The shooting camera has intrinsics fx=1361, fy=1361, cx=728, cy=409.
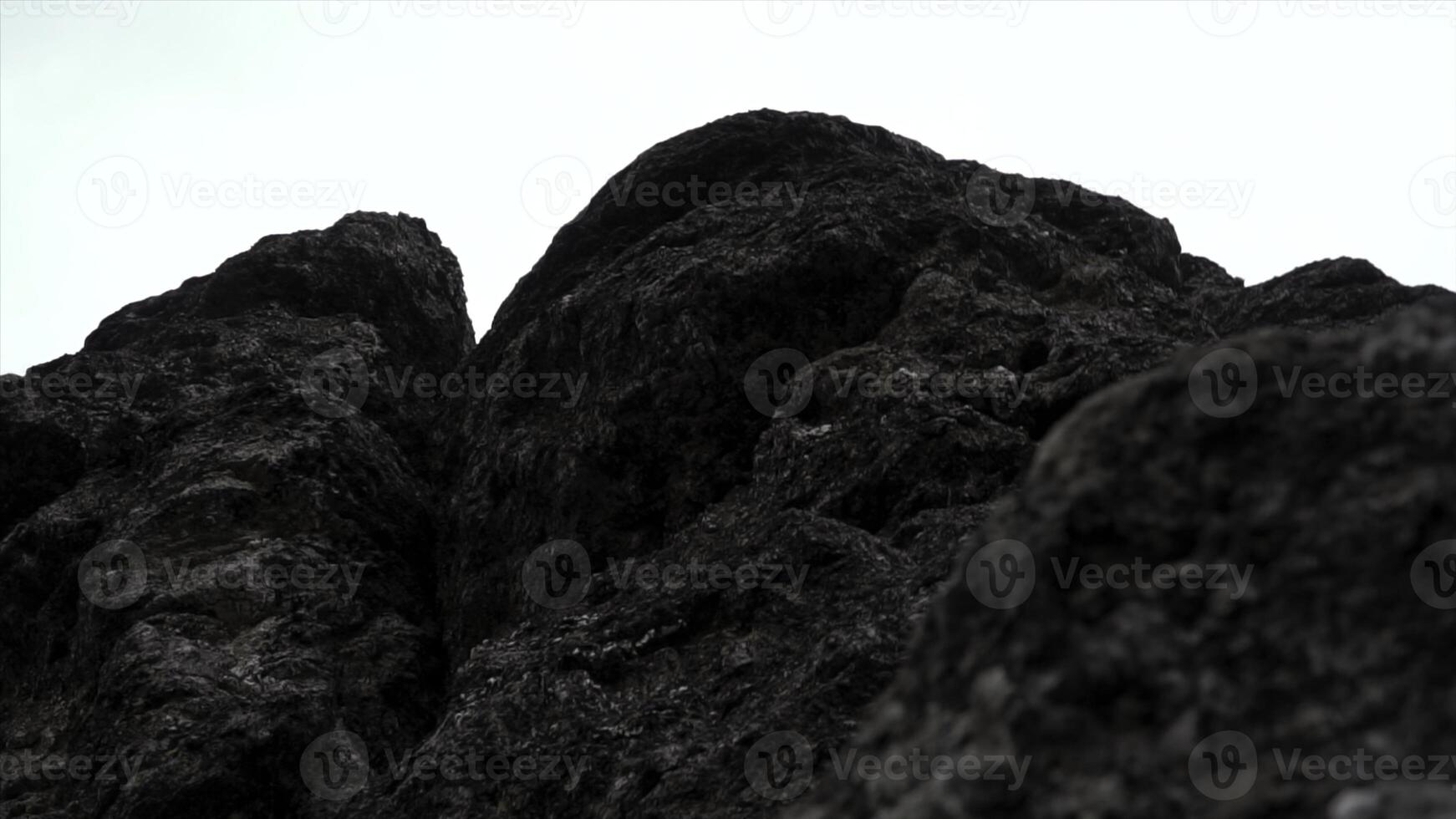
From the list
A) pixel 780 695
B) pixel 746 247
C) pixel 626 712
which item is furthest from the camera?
pixel 746 247

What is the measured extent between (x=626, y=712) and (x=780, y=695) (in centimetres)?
213

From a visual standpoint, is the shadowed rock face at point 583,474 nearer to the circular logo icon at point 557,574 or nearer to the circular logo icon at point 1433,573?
the circular logo icon at point 557,574

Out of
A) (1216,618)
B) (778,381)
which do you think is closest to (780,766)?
(1216,618)

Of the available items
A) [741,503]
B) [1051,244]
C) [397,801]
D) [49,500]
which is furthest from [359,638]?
[1051,244]

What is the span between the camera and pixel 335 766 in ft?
57.3

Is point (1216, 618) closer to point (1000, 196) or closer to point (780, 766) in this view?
point (780, 766)

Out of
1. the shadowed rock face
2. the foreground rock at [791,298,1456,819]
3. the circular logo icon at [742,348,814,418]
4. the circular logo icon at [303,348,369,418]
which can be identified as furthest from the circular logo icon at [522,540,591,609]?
the foreground rock at [791,298,1456,819]

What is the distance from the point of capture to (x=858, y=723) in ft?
42.2

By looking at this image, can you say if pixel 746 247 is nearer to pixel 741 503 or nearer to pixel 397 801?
pixel 741 503

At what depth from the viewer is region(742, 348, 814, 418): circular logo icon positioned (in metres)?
19.5

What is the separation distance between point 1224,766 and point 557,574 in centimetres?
1559

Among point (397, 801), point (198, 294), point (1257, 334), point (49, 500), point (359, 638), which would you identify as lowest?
point (397, 801)

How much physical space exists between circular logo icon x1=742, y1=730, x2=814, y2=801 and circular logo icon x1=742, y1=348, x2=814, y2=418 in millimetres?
7014

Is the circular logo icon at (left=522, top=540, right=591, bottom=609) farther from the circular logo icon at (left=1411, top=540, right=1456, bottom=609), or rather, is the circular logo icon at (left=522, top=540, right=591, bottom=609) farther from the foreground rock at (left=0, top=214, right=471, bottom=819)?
the circular logo icon at (left=1411, top=540, right=1456, bottom=609)
